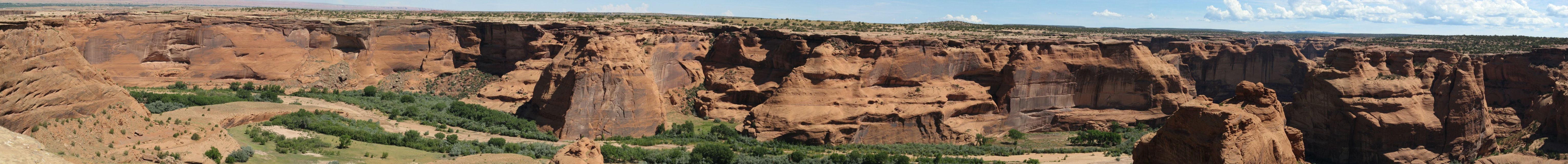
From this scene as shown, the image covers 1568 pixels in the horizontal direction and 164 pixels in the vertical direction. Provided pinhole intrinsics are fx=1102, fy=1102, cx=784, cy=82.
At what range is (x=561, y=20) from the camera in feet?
235

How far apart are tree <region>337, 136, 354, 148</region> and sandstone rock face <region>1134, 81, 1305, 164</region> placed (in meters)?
21.0

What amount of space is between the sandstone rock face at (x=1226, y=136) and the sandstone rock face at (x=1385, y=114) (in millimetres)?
18454

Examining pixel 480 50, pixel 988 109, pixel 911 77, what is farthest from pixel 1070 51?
pixel 480 50

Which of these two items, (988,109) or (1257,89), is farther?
(988,109)

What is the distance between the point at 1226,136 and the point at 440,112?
37140mm

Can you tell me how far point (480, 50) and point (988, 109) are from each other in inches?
1154

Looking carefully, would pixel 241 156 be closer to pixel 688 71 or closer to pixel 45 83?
pixel 45 83

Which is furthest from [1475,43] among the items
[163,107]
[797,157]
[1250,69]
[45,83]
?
[45,83]

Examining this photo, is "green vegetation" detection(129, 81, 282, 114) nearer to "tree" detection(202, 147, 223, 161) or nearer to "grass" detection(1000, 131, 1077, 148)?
"tree" detection(202, 147, 223, 161)

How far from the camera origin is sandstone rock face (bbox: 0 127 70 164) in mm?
17953

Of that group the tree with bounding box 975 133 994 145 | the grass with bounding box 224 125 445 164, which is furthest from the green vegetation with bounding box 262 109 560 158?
the tree with bounding box 975 133 994 145

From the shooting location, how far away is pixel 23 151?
18766 millimetres

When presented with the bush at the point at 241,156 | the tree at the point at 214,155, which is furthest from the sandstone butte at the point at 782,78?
the bush at the point at 241,156

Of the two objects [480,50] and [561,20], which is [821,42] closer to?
[480,50]
